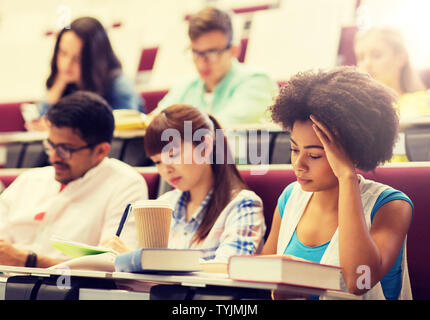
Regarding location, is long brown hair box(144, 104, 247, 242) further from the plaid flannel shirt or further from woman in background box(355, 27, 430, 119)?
woman in background box(355, 27, 430, 119)

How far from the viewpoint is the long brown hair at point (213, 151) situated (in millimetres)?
1071

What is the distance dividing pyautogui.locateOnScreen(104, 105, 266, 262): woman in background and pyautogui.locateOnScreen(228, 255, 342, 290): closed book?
13.4 inches

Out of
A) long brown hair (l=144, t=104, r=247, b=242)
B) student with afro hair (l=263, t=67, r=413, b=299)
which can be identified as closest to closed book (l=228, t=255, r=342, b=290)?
student with afro hair (l=263, t=67, r=413, b=299)

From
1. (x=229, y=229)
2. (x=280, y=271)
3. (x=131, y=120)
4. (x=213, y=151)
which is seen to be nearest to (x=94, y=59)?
(x=131, y=120)

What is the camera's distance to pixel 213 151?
114 cm

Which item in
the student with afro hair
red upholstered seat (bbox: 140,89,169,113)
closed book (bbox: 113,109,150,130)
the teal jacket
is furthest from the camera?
red upholstered seat (bbox: 140,89,169,113)

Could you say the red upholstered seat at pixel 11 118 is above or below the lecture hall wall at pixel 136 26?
below

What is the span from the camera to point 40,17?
2.89m

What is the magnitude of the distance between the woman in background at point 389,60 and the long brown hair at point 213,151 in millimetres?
621

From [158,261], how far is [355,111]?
0.33 meters

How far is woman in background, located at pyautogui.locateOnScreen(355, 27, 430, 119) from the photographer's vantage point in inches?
61.9
